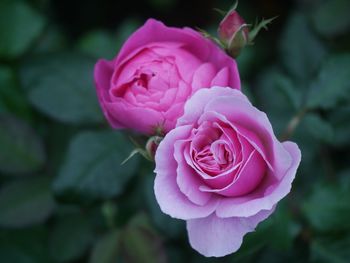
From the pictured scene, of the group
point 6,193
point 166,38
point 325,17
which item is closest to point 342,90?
point 325,17

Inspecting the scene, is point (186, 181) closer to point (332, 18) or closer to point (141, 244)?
point (141, 244)

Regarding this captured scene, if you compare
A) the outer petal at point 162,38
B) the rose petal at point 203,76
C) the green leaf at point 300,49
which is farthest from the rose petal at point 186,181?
the green leaf at point 300,49

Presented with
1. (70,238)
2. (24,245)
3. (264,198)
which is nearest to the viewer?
(264,198)

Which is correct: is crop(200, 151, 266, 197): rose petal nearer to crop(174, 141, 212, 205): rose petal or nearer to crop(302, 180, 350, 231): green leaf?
crop(174, 141, 212, 205): rose petal

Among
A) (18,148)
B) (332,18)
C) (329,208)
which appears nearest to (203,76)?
(329,208)

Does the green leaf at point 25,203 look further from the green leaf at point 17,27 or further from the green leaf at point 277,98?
the green leaf at point 277,98

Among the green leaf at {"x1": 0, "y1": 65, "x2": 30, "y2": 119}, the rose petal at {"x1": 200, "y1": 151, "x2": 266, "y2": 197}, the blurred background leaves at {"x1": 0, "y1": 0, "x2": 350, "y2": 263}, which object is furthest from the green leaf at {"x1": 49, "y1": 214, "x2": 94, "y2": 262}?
the rose petal at {"x1": 200, "y1": 151, "x2": 266, "y2": 197}
